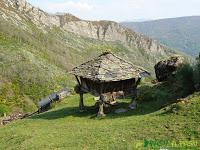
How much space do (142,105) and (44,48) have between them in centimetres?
6151

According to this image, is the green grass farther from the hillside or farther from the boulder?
the boulder

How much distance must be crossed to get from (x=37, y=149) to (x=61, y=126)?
17.0 feet

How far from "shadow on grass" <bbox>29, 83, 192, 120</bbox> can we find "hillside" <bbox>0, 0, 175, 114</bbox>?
3486 millimetres

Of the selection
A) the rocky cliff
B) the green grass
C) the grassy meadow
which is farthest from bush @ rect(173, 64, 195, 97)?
the rocky cliff

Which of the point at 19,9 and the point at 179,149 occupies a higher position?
the point at 19,9

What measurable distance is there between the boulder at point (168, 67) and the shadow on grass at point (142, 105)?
2.10m

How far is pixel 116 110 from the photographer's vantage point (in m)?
29.9

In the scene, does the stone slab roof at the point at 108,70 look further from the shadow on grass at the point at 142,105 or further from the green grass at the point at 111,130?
the green grass at the point at 111,130

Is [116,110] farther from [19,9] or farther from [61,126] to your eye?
[19,9]

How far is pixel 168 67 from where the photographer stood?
122ft

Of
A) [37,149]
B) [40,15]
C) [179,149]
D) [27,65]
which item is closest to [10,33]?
[27,65]

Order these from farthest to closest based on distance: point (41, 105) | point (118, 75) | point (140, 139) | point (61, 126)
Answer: point (41, 105)
point (118, 75)
point (61, 126)
point (140, 139)

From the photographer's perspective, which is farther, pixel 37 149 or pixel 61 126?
pixel 61 126

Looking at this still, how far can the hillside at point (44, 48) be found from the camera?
193 feet
